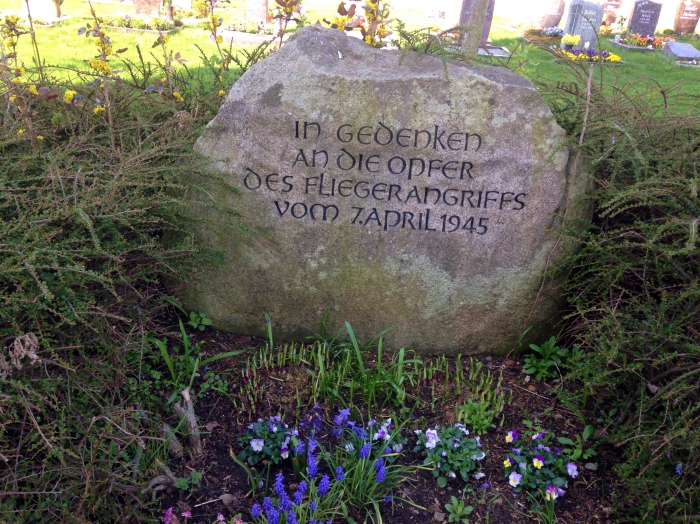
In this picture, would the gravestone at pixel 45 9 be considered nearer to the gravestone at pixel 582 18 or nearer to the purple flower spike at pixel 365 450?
the gravestone at pixel 582 18

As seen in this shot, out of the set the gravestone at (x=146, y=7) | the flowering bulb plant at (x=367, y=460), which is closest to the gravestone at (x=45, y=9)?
the gravestone at (x=146, y=7)

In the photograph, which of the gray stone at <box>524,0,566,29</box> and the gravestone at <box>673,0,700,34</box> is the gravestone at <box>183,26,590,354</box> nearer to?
the gray stone at <box>524,0,566,29</box>

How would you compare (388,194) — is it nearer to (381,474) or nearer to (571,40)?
(381,474)

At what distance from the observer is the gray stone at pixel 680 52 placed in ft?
32.6

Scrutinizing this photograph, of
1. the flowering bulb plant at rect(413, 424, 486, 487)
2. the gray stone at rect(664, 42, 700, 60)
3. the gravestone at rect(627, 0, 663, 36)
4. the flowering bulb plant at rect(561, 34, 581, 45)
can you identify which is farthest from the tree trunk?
the gravestone at rect(627, 0, 663, 36)

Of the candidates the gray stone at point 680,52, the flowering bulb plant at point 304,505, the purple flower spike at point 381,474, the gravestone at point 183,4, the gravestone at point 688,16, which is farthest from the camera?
the gravestone at point 688,16

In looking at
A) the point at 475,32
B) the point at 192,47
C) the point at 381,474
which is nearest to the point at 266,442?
the point at 381,474

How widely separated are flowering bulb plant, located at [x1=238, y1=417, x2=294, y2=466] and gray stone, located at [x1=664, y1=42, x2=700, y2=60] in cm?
1047

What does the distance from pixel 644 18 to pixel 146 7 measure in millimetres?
10292

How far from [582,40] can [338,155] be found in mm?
9955

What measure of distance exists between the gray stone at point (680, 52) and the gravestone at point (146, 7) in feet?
29.3

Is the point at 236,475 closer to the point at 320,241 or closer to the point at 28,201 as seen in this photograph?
the point at 320,241

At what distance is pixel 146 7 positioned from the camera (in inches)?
407

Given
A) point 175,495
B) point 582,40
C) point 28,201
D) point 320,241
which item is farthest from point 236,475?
point 582,40
